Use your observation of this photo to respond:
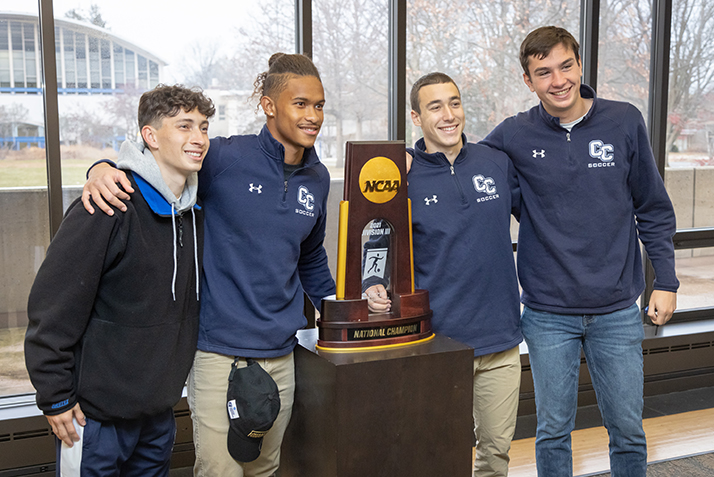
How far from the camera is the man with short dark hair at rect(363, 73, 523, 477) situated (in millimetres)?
1781

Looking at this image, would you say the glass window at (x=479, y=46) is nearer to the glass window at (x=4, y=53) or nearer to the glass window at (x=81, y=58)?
the glass window at (x=81, y=58)

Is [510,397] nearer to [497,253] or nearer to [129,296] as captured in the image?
[497,253]

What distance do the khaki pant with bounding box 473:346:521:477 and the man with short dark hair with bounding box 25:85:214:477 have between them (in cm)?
82

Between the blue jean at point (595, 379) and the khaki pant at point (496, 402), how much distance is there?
0.41 feet

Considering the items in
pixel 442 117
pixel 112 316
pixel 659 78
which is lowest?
pixel 112 316

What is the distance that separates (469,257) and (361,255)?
1.04 ft

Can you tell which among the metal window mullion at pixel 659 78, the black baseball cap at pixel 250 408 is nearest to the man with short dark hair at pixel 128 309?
the black baseball cap at pixel 250 408

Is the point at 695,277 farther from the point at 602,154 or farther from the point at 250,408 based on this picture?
the point at 250,408

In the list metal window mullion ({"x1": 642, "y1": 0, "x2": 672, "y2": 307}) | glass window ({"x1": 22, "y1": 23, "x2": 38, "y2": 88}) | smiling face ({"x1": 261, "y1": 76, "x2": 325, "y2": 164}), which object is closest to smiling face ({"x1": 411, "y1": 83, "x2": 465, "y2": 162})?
smiling face ({"x1": 261, "y1": 76, "x2": 325, "y2": 164})

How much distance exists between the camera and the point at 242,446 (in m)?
1.58

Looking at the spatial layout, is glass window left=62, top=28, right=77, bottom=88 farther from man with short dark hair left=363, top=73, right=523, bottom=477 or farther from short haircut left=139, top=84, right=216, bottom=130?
man with short dark hair left=363, top=73, right=523, bottom=477

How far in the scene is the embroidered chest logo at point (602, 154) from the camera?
189 cm

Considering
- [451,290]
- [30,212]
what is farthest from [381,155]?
[30,212]

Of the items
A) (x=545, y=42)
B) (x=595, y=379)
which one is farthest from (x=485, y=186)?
(x=595, y=379)
